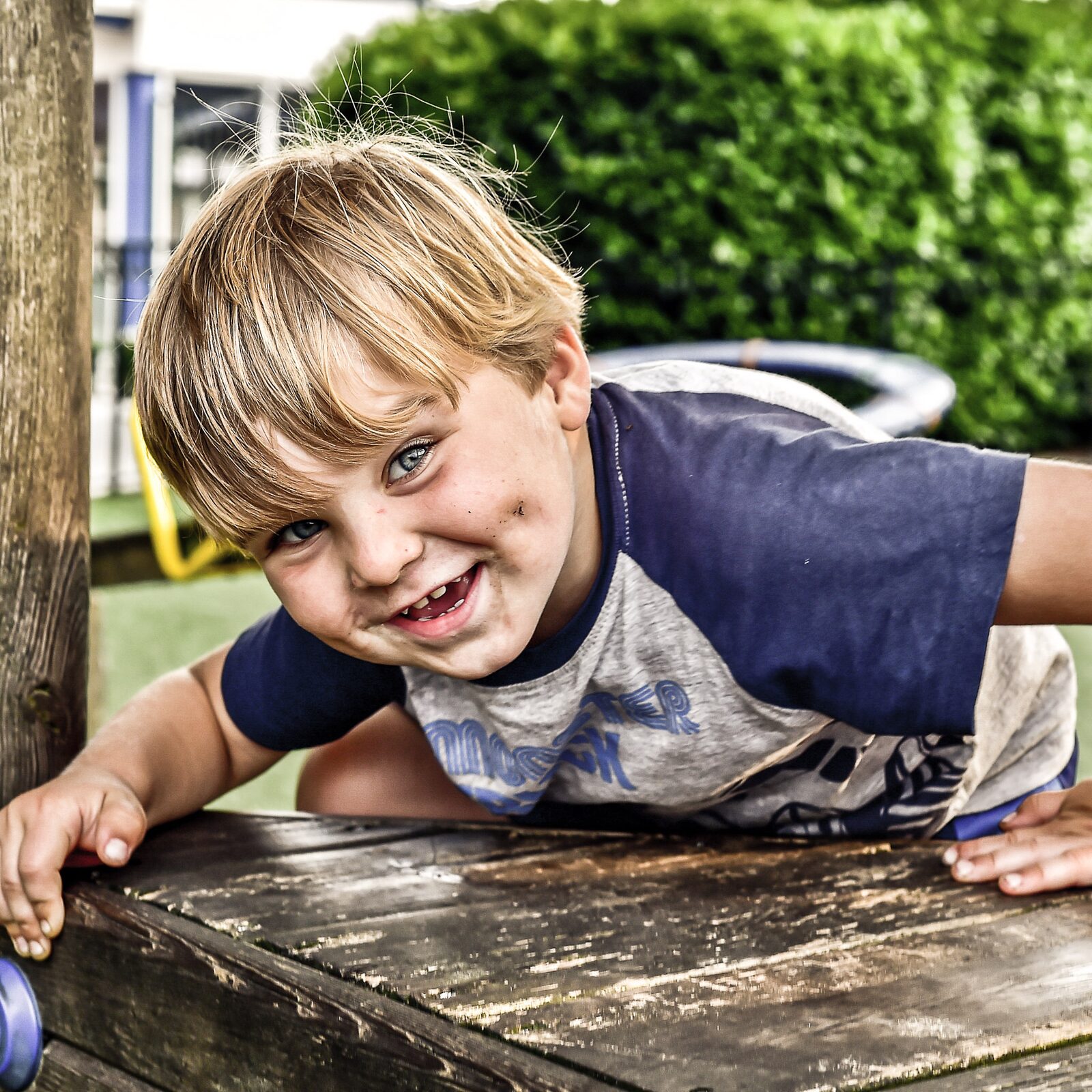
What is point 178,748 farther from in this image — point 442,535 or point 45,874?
point 442,535

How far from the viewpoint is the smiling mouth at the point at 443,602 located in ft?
4.83

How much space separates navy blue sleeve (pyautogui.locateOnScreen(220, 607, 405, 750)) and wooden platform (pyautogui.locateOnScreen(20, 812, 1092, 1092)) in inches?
4.9

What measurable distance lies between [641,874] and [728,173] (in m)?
6.37

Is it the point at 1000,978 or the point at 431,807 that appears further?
the point at 431,807

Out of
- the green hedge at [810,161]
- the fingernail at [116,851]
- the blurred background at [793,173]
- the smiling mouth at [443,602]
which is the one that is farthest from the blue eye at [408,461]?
the green hedge at [810,161]

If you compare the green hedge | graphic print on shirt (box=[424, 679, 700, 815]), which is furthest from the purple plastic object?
the green hedge

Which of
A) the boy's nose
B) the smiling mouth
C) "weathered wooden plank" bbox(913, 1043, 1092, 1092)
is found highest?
the boy's nose

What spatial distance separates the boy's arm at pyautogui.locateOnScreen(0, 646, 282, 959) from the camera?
1.60m

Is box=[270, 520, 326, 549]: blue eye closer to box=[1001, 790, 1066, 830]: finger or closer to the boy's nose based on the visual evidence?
the boy's nose

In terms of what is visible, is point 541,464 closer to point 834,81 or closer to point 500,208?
point 500,208

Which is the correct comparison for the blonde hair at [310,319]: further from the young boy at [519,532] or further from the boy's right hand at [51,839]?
the boy's right hand at [51,839]

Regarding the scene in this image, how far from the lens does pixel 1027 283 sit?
831cm

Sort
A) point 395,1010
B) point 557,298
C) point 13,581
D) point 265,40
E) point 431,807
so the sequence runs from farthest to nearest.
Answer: point 265,40
point 431,807
point 13,581
point 557,298
point 395,1010

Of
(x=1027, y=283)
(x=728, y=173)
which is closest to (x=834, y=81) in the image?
(x=728, y=173)
